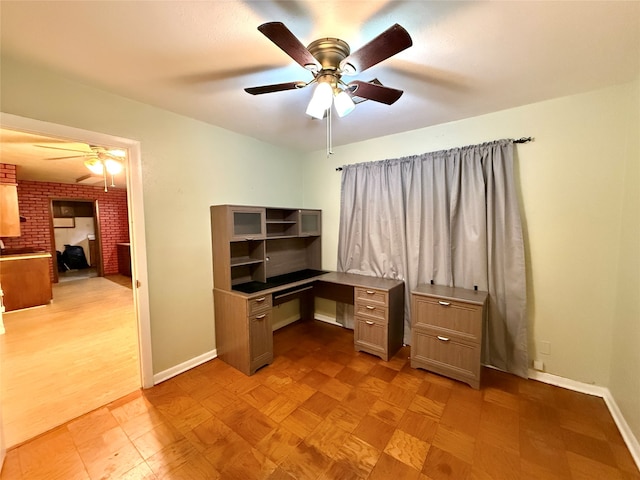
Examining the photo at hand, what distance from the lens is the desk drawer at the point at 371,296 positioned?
8.86 feet

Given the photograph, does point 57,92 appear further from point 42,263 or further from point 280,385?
point 42,263

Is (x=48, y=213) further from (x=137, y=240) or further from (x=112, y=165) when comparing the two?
(x=137, y=240)

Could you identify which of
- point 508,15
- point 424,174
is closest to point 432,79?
point 508,15

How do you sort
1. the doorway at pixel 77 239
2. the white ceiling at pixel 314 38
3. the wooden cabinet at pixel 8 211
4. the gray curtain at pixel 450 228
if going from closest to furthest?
the white ceiling at pixel 314 38
the gray curtain at pixel 450 228
the wooden cabinet at pixel 8 211
the doorway at pixel 77 239

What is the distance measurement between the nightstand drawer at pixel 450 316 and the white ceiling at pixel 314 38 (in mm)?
1778

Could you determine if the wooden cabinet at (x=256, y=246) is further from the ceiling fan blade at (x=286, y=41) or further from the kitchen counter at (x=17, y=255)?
the kitchen counter at (x=17, y=255)

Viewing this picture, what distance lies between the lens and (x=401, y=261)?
3.04m

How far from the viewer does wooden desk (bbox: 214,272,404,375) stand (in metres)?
2.49

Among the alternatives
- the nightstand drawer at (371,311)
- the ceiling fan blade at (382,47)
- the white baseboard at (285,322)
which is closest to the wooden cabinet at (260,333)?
the white baseboard at (285,322)

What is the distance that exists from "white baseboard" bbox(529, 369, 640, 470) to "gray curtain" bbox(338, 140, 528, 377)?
176 mm

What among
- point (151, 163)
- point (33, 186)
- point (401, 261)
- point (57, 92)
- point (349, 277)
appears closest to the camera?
point (57, 92)

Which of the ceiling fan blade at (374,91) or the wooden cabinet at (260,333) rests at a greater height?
the ceiling fan blade at (374,91)

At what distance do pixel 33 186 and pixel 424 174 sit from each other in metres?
8.07

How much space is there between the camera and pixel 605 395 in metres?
2.09
